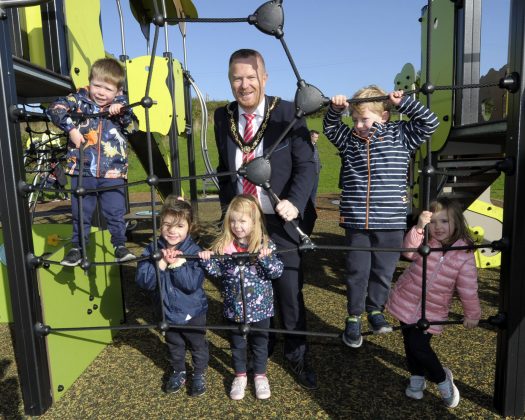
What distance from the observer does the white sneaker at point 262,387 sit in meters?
2.03

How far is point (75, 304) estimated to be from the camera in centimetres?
233

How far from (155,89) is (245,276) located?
2330mm

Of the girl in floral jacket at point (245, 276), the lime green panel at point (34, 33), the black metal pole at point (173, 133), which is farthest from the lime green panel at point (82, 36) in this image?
the girl in floral jacket at point (245, 276)

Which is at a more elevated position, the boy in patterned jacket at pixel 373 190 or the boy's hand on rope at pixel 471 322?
the boy in patterned jacket at pixel 373 190

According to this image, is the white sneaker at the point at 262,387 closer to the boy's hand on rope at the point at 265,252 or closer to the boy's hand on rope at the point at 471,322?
the boy's hand on rope at the point at 265,252

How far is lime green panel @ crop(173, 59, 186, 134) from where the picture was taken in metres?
4.02

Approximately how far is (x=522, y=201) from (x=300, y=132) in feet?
3.09

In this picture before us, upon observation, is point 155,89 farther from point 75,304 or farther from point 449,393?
point 449,393

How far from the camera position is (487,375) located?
2.17 m

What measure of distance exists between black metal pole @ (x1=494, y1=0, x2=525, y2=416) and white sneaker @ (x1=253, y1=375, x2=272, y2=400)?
98 cm

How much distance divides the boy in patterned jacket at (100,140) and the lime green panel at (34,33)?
1.13 metres

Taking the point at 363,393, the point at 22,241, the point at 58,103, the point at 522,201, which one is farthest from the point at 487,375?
the point at 58,103

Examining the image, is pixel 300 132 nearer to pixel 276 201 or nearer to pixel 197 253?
pixel 276 201

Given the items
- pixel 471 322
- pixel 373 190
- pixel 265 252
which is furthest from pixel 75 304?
pixel 471 322
